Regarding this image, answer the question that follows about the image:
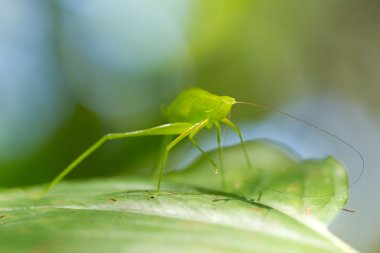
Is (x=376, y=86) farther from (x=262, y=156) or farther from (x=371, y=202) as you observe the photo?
(x=262, y=156)

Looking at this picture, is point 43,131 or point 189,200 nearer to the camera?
point 189,200

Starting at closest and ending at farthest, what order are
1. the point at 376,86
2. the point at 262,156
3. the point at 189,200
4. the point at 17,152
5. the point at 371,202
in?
the point at 189,200 → the point at 262,156 → the point at 371,202 → the point at 17,152 → the point at 376,86

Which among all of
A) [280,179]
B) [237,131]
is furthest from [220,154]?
[280,179]

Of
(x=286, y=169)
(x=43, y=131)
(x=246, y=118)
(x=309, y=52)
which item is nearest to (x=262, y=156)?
(x=286, y=169)

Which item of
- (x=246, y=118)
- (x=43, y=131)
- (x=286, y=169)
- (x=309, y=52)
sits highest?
(x=309, y=52)

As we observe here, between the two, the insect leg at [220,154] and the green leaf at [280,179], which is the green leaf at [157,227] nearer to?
the green leaf at [280,179]

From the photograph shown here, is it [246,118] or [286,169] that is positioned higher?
[246,118]

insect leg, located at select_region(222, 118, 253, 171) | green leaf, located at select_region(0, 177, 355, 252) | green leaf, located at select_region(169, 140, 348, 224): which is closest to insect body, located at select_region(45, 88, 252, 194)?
insect leg, located at select_region(222, 118, 253, 171)
